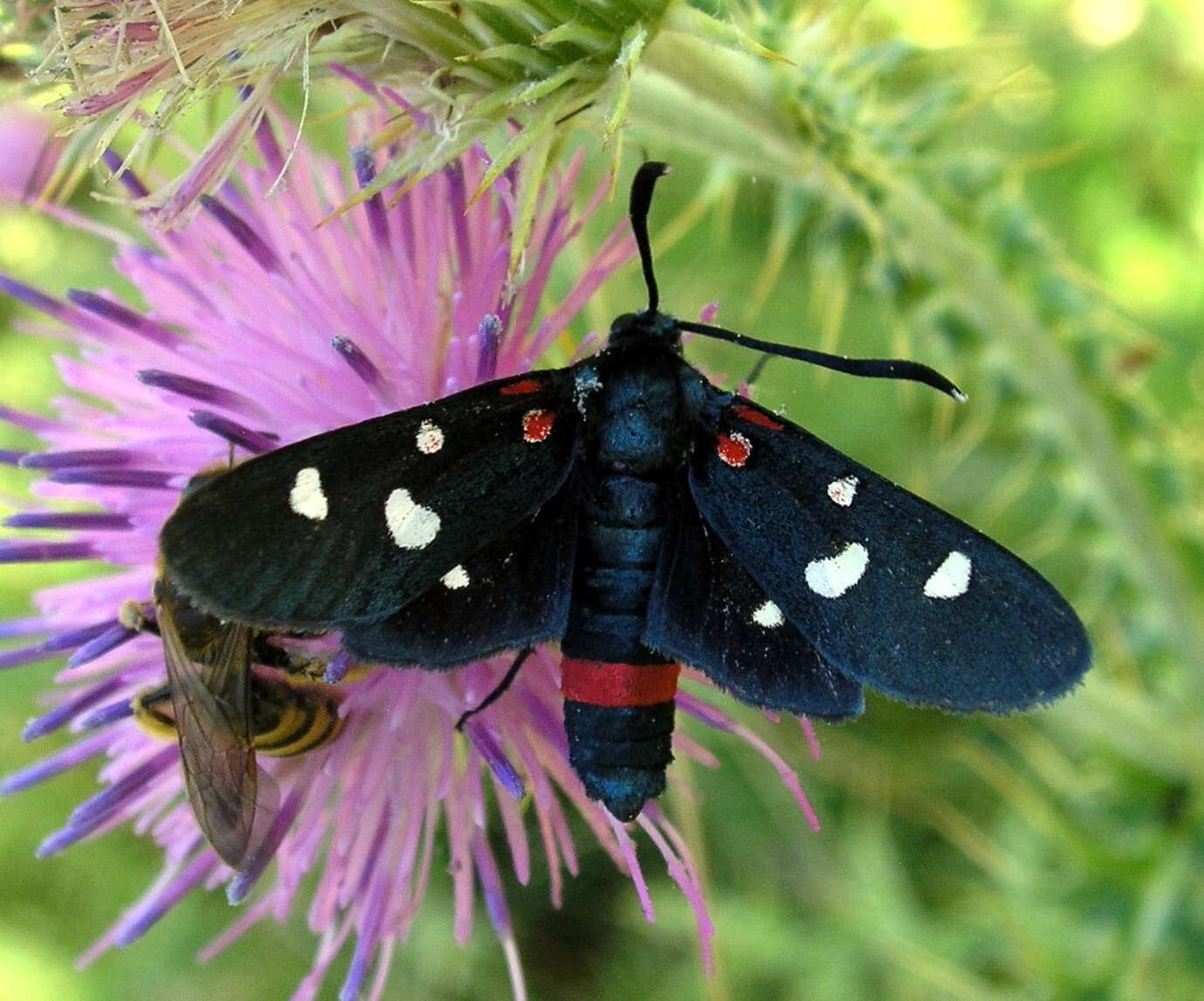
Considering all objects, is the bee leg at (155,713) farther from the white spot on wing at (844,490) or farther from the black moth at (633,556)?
the white spot on wing at (844,490)

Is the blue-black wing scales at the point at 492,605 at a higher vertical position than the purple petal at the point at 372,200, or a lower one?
lower

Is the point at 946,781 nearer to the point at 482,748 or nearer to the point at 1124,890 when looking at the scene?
the point at 1124,890

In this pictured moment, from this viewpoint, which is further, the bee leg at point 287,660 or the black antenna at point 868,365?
the bee leg at point 287,660

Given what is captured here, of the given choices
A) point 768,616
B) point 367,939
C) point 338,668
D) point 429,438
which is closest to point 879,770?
point 367,939

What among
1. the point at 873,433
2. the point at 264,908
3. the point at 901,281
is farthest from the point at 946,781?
the point at 264,908

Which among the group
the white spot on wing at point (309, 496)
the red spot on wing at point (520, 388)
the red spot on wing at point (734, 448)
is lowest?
the white spot on wing at point (309, 496)

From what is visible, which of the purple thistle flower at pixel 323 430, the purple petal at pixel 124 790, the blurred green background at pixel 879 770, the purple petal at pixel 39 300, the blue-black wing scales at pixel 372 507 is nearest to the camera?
the blue-black wing scales at pixel 372 507

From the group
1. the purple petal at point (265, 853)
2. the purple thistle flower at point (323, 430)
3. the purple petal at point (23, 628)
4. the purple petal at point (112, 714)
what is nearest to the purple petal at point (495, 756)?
the purple thistle flower at point (323, 430)

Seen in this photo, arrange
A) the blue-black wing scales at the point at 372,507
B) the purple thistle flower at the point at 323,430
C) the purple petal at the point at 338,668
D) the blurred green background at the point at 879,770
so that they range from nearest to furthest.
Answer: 1. the blue-black wing scales at the point at 372,507
2. the purple petal at the point at 338,668
3. the purple thistle flower at the point at 323,430
4. the blurred green background at the point at 879,770
